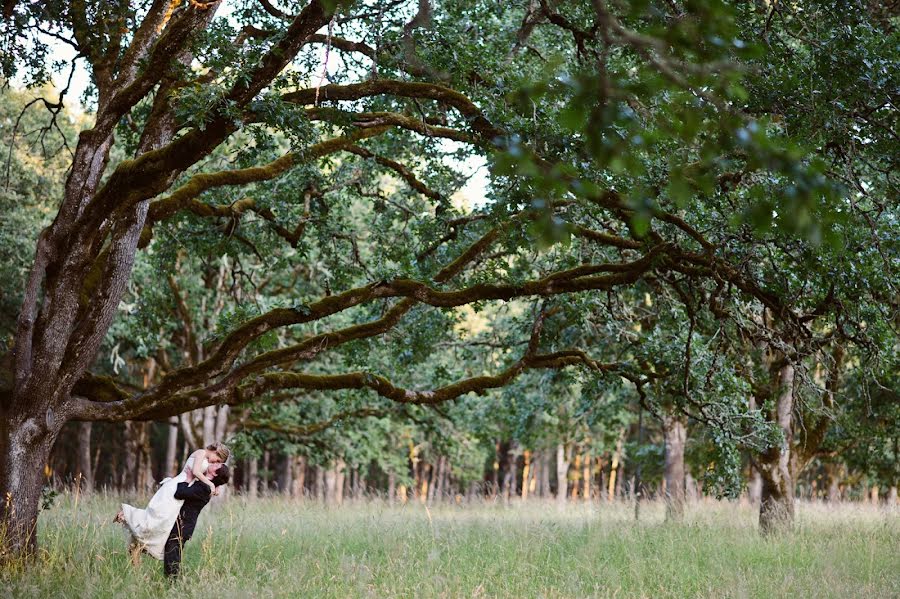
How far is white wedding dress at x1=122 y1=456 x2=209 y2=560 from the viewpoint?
24.6 ft

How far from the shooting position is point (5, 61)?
8.79 meters

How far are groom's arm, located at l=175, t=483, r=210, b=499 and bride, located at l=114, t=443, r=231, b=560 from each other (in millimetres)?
45

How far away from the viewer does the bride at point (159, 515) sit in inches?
295

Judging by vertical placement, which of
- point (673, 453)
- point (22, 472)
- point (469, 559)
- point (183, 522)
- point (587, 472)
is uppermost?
point (673, 453)

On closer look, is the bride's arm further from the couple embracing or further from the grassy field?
the grassy field

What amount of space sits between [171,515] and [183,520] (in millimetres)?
196

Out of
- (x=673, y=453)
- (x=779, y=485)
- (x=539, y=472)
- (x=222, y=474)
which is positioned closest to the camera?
(x=222, y=474)

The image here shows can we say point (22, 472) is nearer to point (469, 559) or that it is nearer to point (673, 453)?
point (469, 559)

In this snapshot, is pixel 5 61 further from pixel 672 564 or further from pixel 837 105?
pixel 672 564

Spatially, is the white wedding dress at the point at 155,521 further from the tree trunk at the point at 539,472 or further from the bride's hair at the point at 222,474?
the tree trunk at the point at 539,472

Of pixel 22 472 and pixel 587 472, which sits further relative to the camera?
pixel 587 472

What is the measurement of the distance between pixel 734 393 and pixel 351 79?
5524 mm

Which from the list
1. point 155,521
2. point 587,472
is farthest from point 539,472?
point 155,521

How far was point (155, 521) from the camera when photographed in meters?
7.52
